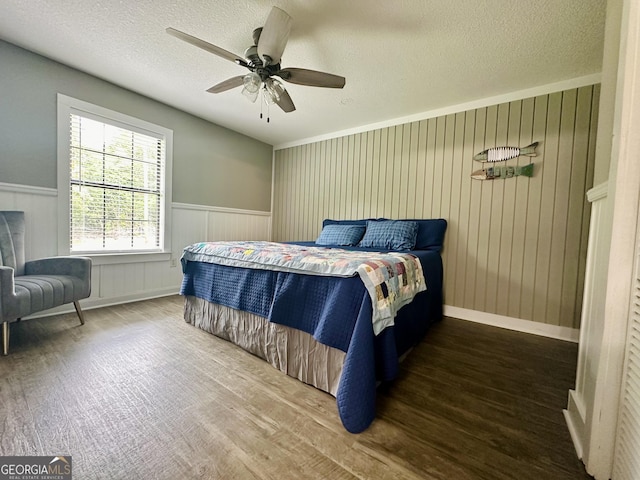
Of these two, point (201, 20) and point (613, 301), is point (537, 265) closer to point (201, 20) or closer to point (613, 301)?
point (613, 301)

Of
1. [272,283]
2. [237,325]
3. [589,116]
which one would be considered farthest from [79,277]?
[589,116]

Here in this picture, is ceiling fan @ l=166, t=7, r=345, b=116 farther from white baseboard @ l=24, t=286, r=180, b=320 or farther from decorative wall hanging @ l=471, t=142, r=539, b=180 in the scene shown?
white baseboard @ l=24, t=286, r=180, b=320

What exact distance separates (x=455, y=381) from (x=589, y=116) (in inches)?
106

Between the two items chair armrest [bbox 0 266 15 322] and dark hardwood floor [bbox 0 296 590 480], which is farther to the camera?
chair armrest [bbox 0 266 15 322]

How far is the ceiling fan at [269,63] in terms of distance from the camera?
1534 mm

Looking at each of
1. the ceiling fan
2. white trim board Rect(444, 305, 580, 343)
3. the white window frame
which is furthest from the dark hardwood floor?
the ceiling fan

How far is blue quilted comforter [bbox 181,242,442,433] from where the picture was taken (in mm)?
1186

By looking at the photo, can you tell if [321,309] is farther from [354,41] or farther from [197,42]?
[354,41]

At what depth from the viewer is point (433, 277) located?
8.21 feet

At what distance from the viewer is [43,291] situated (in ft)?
6.09

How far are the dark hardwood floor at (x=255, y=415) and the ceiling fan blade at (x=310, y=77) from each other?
2128 millimetres

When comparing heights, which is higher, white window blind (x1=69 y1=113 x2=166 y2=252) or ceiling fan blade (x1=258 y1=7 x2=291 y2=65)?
ceiling fan blade (x1=258 y1=7 x2=291 y2=65)

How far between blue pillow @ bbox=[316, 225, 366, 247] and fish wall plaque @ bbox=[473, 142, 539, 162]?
1.55 meters

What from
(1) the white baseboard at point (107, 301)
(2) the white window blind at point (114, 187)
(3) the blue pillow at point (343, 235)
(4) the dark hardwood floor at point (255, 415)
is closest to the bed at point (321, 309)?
(4) the dark hardwood floor at point (255, 415)
